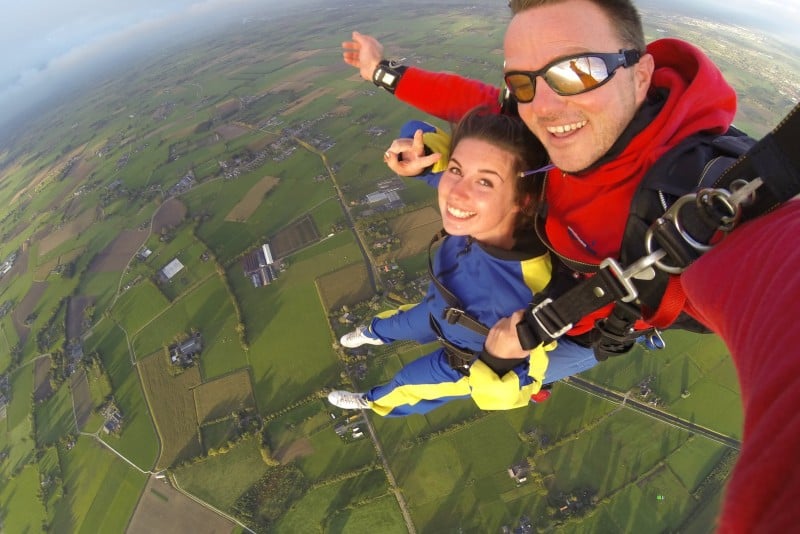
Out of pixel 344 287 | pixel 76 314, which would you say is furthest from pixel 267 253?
pixel 76 314

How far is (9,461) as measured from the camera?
63.3ft

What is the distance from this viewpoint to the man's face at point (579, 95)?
7.11 feet

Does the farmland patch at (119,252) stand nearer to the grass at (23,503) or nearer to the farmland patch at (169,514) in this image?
the grass at (23,503)

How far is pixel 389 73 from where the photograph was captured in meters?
3.92

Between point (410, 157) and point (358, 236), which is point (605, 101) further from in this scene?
point (358, 236)

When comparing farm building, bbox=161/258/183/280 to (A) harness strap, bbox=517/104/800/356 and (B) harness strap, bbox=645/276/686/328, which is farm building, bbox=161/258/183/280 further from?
(B) harness strap, bbox=645/276/686/328

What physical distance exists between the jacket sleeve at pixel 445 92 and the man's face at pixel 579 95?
1.22 meters

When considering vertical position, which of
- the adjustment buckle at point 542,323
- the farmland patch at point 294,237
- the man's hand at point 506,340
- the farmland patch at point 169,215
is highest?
the adjustment buckle at point 542,323

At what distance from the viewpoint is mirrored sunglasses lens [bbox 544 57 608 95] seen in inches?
85.4

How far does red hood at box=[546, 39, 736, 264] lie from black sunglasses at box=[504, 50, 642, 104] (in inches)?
14.5

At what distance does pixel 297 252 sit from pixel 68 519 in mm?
17046

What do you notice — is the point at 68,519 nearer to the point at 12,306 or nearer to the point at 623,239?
the point at 12,306

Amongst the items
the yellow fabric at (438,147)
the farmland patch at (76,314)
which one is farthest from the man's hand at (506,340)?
the farmland patch at (76,314)

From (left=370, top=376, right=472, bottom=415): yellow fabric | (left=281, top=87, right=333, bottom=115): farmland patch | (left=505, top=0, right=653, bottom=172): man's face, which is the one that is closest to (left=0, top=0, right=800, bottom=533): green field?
(left=281, top=87, right=333, bottom=115): farmland patch
